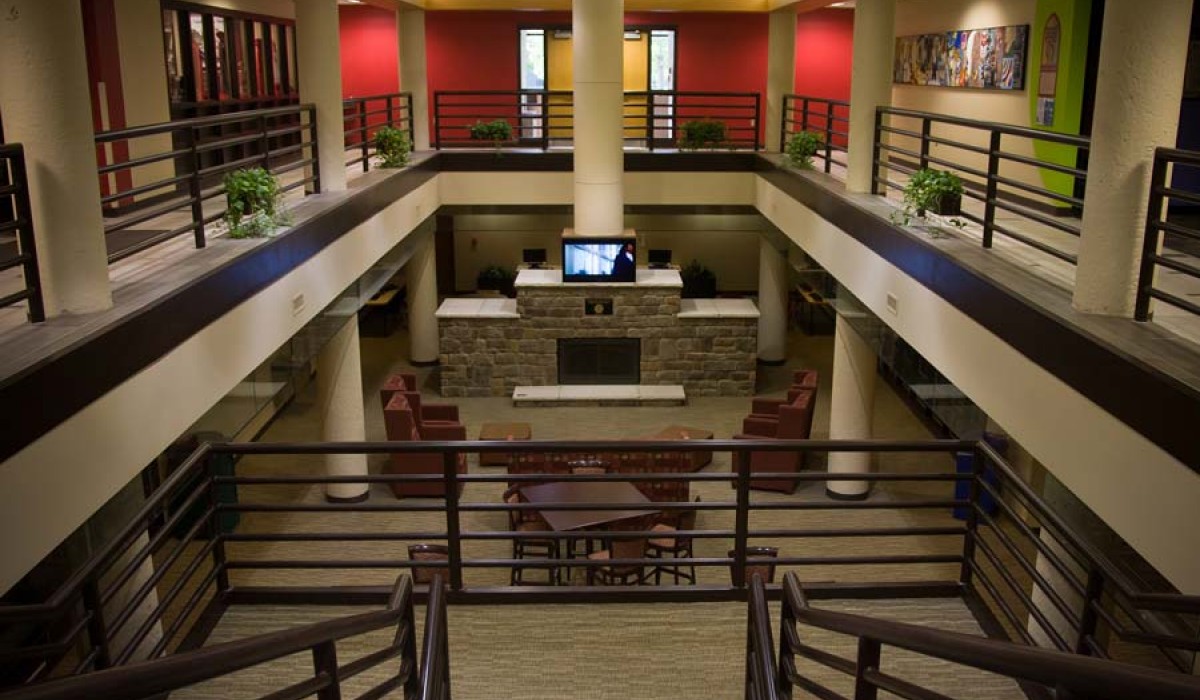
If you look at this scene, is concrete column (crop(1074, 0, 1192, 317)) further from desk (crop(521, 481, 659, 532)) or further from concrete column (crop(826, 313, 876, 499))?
concrete column (crop(826, 313, 876, 499))

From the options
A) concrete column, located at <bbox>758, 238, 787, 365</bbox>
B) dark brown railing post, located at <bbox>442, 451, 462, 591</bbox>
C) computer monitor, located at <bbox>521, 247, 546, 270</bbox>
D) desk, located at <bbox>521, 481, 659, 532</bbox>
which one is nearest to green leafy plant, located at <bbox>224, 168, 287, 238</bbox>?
desk, located at <bbox>521, 481, 659, 532</bbox>

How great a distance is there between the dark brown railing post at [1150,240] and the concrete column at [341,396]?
8269mm

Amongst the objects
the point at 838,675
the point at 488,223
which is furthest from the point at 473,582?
the point at 488,223

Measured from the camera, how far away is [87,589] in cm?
402

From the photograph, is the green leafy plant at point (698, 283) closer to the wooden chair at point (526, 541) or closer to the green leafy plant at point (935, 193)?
the wooden chair at point (526, 541)

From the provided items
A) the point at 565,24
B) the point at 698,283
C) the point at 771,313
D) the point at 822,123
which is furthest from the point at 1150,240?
the point at 822,123

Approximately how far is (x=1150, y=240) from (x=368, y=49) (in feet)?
62.1

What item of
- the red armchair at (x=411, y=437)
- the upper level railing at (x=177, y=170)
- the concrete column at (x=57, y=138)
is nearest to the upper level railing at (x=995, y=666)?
the concrete column at (x=57, y=138)

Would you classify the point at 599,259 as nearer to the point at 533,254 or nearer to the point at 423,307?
the point at 423,307

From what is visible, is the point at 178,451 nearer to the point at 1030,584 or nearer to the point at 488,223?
the point at 1030,584

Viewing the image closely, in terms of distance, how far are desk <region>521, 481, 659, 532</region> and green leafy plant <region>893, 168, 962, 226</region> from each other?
3.49 metres

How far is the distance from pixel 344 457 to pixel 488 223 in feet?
39.4

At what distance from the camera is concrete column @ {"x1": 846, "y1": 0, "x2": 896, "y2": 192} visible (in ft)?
34.4

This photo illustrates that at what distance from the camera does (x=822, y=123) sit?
22.3 meters
